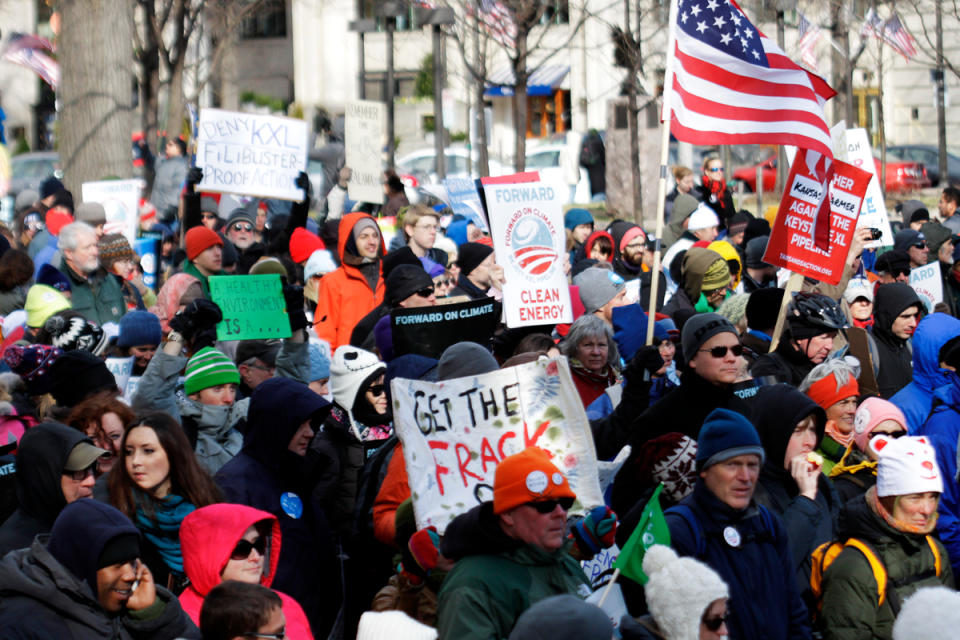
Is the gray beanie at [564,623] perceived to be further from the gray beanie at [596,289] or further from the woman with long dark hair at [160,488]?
the gray beanie at [596,289]

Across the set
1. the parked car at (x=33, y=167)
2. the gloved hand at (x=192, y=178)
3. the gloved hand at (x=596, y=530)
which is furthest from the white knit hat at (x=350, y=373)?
the parked car at (x=33, y=167)

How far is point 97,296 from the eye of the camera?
8.98 meters

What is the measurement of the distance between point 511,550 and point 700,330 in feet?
6.59

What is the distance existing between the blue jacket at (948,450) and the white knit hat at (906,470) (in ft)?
1.72

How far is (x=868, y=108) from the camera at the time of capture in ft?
133

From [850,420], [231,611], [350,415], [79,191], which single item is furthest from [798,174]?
[79,191]

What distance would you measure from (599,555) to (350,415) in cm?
190

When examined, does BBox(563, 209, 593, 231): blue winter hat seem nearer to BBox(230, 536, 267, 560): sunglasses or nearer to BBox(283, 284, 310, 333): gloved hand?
BBox(283, 284, 310, 333): gloved hand

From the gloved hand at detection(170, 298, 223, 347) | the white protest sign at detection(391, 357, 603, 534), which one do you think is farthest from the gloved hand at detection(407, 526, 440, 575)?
the gloved hand at detection(170, 298, 223, 347)

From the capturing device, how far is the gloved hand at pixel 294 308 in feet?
24.3

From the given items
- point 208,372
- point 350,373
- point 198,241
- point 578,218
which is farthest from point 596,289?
point 578,218

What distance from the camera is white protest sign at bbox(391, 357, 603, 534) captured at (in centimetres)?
502

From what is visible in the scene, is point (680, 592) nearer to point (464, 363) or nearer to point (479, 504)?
point (479, 504)

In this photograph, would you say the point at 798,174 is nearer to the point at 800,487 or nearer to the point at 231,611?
the point at 800,487
